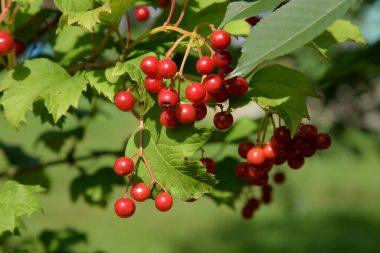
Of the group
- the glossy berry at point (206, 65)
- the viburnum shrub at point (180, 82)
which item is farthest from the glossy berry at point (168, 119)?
the glossy berry at point (206, 65)

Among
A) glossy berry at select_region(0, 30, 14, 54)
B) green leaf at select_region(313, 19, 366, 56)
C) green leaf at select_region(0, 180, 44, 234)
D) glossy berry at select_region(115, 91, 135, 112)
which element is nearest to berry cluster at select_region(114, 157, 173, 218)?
glossy berry at select_region(115, 91, 135, 112)

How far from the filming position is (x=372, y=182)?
10828 mm

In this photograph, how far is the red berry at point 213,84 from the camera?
51.0 inches

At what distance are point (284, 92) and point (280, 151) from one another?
21 cm

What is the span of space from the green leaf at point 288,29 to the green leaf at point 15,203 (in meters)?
0.74

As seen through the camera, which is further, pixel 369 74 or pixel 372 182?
pixel 372 182

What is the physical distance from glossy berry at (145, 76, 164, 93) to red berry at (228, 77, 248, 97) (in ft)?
0.54

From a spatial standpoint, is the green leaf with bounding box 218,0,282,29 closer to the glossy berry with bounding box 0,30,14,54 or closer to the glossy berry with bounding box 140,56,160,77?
the glossy berry with bounding box 140,56,160,77

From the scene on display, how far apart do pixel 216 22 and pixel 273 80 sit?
0.94 ft

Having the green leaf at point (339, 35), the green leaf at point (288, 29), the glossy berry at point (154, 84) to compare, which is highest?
the green leaf at point (288, 29)

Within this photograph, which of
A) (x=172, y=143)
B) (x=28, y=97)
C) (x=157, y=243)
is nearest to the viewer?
(x=172, y=143)

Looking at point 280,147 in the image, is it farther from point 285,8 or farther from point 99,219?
point 99,219

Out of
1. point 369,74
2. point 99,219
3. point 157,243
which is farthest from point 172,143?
point 99,219

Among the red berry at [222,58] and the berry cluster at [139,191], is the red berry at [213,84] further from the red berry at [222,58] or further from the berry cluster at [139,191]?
the berry cluster at [139,191]
